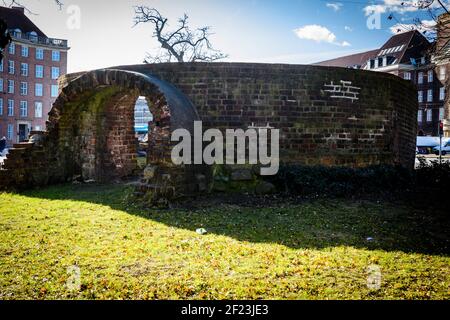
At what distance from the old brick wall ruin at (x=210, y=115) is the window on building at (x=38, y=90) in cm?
4478

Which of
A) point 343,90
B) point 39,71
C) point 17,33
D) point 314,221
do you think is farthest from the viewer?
point 39,71

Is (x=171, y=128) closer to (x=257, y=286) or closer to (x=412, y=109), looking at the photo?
(x=257, y=286)

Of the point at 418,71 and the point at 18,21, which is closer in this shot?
the point at 18,21

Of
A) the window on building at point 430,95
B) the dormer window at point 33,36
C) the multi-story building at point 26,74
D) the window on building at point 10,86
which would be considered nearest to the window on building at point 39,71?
the multi-story building at point 26,74

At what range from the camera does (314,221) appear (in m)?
6.49

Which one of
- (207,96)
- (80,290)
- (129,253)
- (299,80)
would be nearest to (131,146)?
(207,96)

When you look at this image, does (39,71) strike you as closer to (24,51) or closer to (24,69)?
(24,69)

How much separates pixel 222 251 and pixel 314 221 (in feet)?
7.74

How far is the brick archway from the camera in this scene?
7973 mm

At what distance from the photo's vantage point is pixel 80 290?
142 inches

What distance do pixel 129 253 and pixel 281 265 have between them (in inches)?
79.0

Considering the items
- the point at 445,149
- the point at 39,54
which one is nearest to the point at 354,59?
the point at 445,149

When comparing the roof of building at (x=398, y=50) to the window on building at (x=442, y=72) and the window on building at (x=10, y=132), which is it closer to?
the window on building at (x=442, y=72)

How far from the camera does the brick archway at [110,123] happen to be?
7973 millimetres
